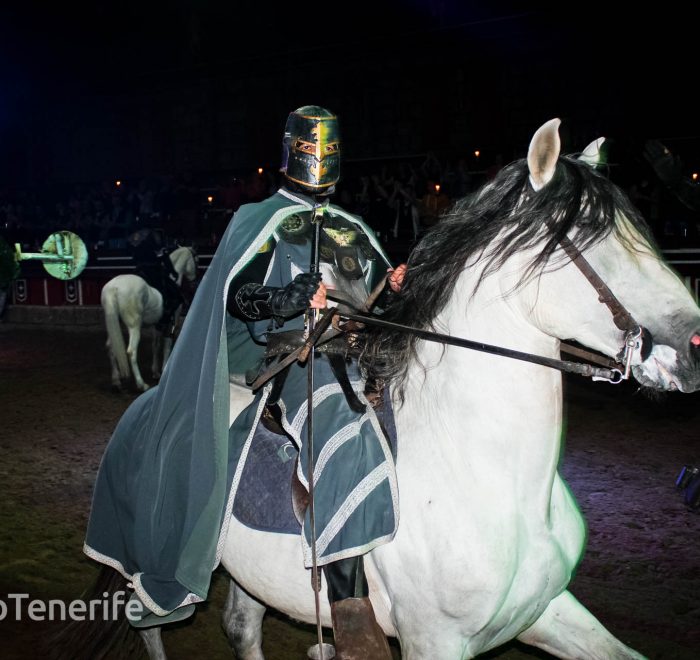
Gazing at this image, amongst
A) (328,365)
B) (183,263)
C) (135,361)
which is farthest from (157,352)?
(328,365)

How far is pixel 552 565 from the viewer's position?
2.37m

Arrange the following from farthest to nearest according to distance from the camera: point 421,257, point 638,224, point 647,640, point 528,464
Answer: point 647,640
point 421,257
point 528,464
point 638,224

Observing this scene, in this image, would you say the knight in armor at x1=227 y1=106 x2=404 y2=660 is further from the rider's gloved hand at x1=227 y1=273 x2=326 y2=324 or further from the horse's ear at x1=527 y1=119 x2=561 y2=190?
the horse's ear at x1=527 y1=119 x2=561 y2=190

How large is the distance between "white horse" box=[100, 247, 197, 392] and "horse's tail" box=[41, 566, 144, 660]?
625cm

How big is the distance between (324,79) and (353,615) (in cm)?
1869

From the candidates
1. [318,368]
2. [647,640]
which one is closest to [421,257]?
[318,368]

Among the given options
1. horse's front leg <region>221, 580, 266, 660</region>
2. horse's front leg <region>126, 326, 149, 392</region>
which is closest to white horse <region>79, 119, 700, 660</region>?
horse's front leg <region>221, 580, 266, 660</region>

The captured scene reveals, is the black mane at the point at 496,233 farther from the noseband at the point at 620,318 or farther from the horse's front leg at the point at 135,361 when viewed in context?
the horse's front leg at the point at 135,361

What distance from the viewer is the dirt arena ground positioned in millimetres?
3848

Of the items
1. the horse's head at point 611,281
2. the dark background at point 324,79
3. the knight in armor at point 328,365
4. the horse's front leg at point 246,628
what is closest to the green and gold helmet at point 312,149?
the knight in armor at point 328,365

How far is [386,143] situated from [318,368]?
16.9 m

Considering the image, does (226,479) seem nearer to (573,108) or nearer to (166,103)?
(573,108)

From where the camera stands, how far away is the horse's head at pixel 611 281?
6.52 ft

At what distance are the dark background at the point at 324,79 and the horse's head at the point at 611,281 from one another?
10124 mm
